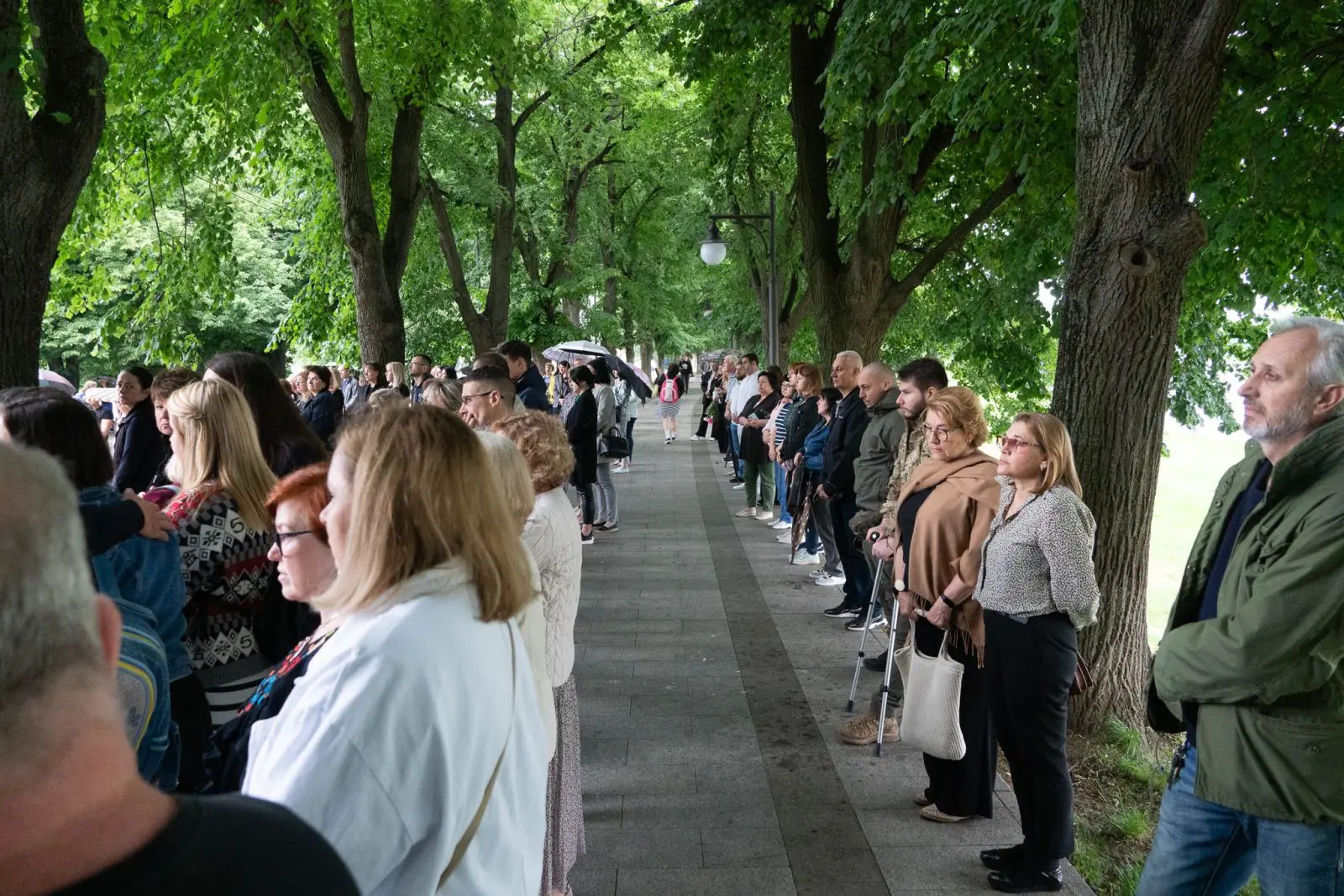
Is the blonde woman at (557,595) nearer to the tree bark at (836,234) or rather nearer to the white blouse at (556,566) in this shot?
the white blouse at (556,566)

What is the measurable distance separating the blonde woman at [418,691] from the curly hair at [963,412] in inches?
127

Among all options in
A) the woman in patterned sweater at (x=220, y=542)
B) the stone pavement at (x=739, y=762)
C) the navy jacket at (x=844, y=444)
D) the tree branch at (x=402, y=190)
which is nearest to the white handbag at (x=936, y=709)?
the stone pavement at (x=739, y=762)

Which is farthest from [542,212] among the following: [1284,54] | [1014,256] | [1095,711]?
[1095,711]

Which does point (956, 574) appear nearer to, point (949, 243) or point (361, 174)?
point (949, 243)

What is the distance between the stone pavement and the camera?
4449 millimetres

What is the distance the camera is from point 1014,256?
12.3 m

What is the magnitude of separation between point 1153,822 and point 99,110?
682 cm

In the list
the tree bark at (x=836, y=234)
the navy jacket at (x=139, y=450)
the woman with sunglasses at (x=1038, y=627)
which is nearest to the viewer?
the woman with sunglasses at (x=1038, y=627)

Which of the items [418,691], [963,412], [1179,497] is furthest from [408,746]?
[1179,497]

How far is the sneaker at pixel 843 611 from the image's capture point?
8.77 m

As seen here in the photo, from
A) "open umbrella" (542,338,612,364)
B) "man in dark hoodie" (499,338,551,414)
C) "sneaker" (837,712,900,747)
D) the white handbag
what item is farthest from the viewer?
"open umbrella" (542,338,612,364)

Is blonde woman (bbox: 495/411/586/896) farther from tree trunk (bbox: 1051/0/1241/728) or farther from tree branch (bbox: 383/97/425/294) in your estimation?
tree branch (bbox: 383/97/425/294)

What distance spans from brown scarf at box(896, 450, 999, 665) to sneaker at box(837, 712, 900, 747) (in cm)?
112

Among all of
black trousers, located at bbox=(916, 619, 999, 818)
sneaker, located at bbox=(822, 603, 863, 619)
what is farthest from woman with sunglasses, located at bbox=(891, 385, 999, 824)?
sneaker, located at bbox=(822, 603, 863, 619)
